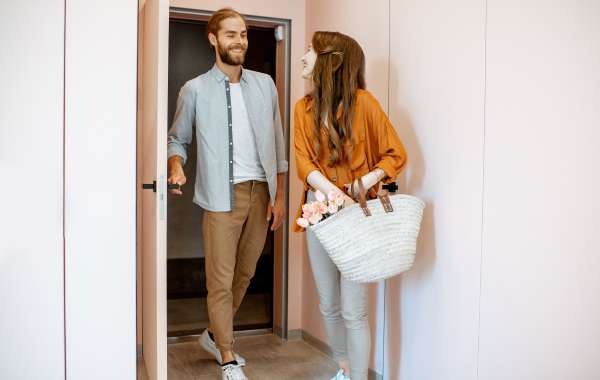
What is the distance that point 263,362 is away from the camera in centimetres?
331

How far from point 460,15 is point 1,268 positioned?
195 cm

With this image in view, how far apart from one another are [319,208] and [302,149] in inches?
14.7

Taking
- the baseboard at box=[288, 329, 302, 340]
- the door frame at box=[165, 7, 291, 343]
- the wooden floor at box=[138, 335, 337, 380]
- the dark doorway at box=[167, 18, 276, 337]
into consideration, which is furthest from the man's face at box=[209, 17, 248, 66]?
the dark doorway at box=[167, 18, 276, 337]

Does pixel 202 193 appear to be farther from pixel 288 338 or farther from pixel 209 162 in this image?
pixel 288 338

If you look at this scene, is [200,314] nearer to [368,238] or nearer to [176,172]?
[176,172]

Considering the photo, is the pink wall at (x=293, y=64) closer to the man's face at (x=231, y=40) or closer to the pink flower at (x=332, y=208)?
the man's face at (x=231, y=40)

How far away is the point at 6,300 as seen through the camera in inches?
85.2

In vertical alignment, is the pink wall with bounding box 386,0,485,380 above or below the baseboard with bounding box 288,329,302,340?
above

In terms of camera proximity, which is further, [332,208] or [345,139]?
[345,139]

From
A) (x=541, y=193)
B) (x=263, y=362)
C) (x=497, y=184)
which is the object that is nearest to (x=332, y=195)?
(x=497, y=184)

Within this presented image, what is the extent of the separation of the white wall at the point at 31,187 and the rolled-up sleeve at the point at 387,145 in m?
1.22

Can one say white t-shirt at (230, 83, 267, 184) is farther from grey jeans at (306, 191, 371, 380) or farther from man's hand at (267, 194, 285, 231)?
grey jeans at (306, 191, 371, 380)

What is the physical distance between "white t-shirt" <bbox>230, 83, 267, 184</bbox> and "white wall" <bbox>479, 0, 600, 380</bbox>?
123 centimetres

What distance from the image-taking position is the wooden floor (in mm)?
3092
